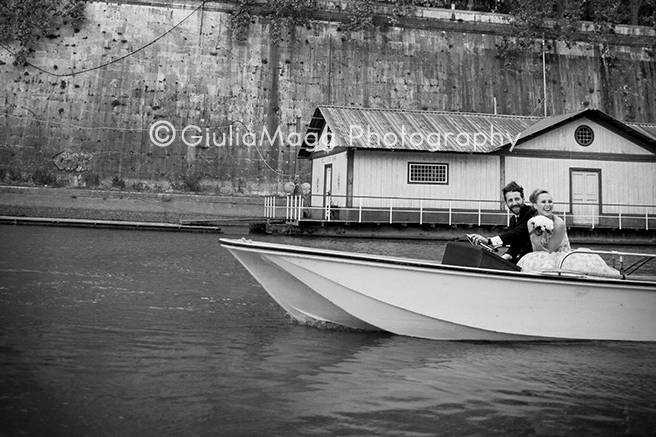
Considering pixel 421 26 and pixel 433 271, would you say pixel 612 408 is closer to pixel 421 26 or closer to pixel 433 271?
pixel 433 271

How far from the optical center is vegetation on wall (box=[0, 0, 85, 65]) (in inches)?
1133

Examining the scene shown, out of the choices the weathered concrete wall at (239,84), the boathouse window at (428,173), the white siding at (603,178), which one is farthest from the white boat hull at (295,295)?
the weathered concrete wall at (239,84)

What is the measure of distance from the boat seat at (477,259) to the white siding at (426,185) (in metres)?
15.7

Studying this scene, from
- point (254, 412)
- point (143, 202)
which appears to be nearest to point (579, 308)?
point (254, 412)

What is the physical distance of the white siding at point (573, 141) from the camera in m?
23.6

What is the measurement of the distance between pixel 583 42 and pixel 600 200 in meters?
14.0

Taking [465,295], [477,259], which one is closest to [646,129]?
[477,259]

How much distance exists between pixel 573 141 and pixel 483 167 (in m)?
3.67

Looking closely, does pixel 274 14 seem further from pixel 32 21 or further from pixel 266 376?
pixel 266 376

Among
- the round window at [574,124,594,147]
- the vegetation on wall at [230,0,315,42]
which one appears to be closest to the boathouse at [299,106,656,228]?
the round window at [574,124,594,147]

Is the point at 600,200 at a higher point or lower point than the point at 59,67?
lower

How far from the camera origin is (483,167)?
2353 centimetres

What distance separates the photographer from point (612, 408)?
470cm

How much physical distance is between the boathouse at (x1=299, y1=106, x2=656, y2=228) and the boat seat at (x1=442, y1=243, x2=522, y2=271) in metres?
15.3
